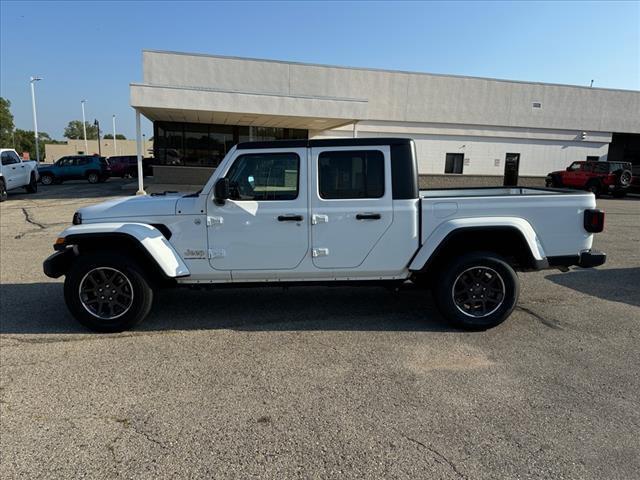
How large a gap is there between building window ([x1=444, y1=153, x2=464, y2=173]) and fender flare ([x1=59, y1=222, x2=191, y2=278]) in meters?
25.1

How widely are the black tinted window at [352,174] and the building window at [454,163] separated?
24125 mm

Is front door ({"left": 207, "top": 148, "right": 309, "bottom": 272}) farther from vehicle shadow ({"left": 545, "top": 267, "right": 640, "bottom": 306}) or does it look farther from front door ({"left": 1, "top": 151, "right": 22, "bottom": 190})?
front door ({"left": 1, "top": 151, "right": 22, "bottom": 190})

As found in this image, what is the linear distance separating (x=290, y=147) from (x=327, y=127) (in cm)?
2035

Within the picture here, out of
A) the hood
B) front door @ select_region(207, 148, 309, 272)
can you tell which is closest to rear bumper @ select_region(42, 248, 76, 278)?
the hood

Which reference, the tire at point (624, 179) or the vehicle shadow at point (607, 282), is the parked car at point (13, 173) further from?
the tire at point (624, 179)

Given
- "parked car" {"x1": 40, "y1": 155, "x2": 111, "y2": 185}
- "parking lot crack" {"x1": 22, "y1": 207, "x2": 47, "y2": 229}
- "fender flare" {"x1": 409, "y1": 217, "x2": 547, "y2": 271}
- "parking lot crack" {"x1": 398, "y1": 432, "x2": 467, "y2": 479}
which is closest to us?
"parking lot crack" {"x1": 398, "y1": 432, "x2": 467, "y2": 479}

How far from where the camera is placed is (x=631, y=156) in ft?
113

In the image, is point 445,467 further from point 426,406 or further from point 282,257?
point 282,257

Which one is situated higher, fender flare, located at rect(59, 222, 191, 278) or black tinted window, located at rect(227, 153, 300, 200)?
black tinted window, located at rect(227, 153, 300, 200)

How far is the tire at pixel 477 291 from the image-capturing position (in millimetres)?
4629

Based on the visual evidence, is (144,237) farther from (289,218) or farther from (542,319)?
(542,319)

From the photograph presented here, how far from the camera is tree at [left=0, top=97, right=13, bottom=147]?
81.3 m

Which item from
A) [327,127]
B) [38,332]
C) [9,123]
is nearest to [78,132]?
[9,123]

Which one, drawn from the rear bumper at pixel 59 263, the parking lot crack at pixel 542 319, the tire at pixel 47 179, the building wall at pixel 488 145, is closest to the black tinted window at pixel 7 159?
the tire at pixel 47 179
